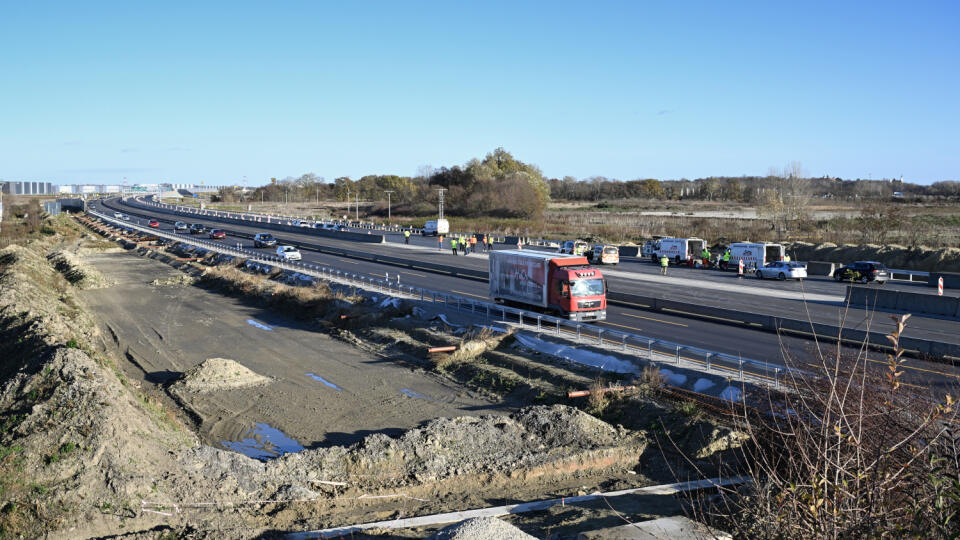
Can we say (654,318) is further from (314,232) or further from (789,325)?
(314,232)

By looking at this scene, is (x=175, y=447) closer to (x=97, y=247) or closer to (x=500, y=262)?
(x=500, y=262)

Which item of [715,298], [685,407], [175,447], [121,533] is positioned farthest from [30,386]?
[715,298]

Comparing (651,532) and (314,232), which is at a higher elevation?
(314,232)

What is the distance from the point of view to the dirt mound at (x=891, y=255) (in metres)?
A: 48.7

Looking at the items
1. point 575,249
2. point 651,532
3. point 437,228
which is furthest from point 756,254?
point 651,532

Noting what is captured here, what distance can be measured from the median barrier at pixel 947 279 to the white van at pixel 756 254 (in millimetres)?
8836

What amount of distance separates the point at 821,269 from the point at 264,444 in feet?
142

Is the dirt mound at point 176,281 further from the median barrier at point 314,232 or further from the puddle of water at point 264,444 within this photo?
the puddle of water at point 264,444

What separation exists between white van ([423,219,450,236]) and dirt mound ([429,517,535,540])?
6909cm

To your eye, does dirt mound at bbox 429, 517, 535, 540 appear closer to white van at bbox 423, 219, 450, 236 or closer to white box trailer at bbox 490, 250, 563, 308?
white box trailer at bbox 490, 250, 563, 308

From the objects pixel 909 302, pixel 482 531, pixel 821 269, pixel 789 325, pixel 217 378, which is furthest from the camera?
pixel 821 269

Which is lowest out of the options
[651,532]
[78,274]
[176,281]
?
[176,281]

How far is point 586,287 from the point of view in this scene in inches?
1096

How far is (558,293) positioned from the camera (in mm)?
27891
